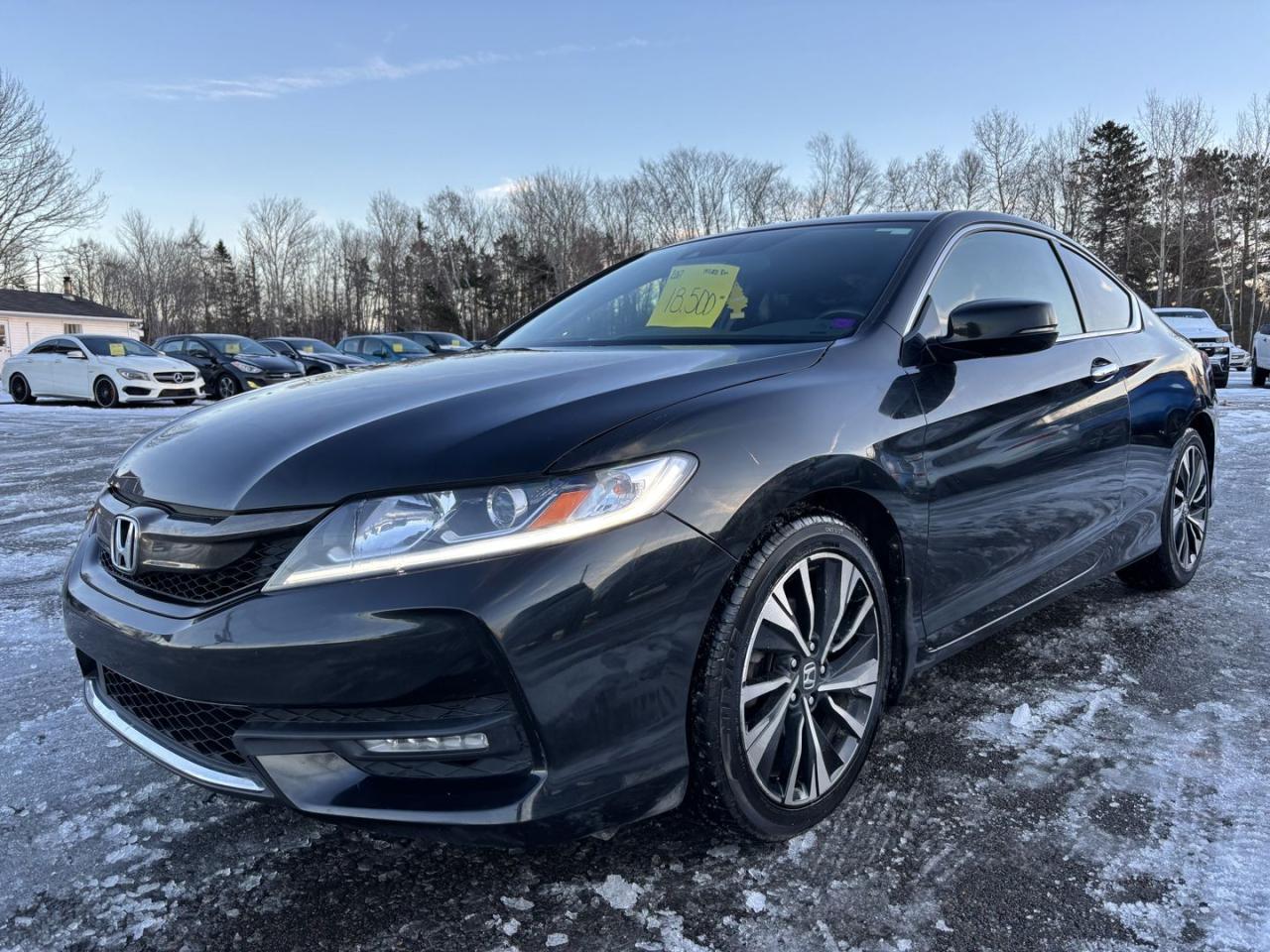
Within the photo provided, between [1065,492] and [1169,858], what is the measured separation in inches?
47.4

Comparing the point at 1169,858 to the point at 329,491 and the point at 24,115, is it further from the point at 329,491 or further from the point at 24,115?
the point at 24,115

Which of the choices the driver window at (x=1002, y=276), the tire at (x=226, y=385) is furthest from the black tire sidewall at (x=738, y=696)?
the tire at (x=226, y=385)

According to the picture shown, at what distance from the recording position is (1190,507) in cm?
386

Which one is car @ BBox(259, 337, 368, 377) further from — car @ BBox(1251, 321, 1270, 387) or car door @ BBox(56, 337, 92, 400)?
car @ BBox(1251, 321, 1270, 387)

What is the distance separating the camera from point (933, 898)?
1739 mm

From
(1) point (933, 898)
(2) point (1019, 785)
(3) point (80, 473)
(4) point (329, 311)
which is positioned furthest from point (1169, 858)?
(4) point (329, 311)

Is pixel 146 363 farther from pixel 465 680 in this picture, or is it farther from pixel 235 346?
pixel 465 680

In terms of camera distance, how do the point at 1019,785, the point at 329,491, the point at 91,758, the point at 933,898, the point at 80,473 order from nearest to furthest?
the point at 329,491, the point at 933,898, the point at 1019,785, the point at 91,758, the point at 80,473

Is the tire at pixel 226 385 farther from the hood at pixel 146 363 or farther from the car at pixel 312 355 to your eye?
the hood at pixel 146 363

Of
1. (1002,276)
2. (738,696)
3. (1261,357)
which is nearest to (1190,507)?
(1002,276)

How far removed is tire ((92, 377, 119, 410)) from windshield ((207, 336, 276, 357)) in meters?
3.20

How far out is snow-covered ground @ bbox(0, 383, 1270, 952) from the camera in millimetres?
1653

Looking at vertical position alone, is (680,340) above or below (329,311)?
below

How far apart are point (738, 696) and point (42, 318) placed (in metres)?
53.6
